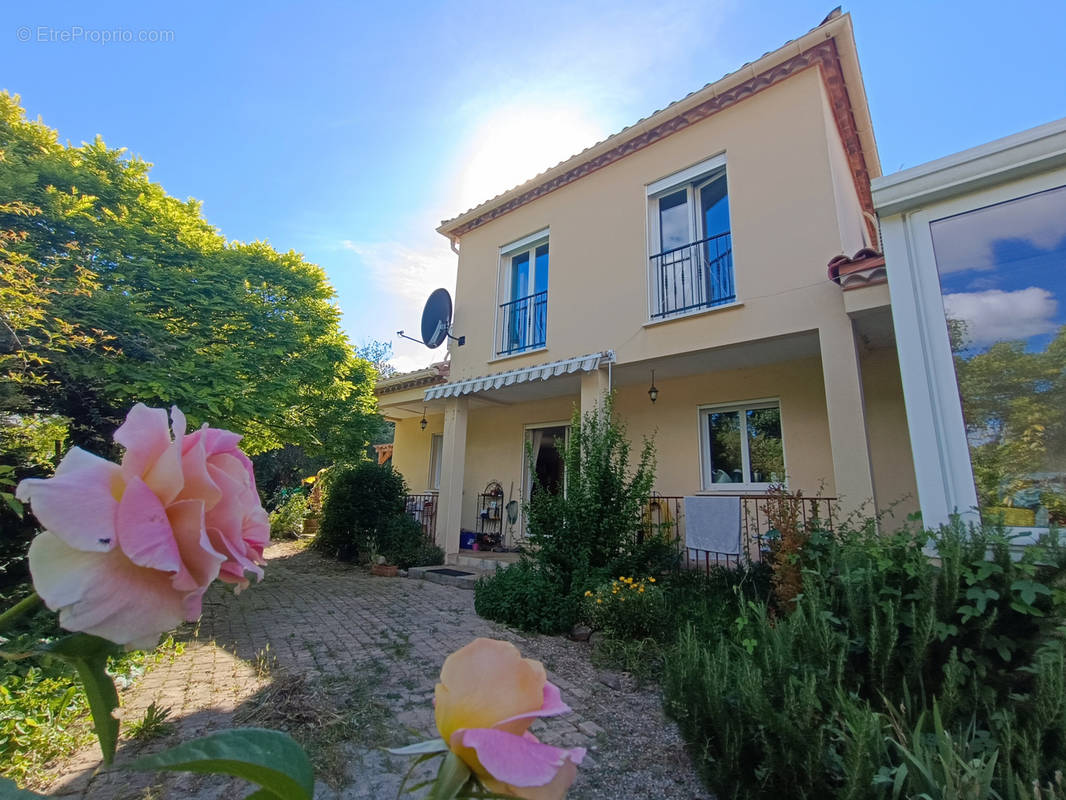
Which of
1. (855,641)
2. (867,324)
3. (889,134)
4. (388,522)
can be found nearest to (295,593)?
(388,522)

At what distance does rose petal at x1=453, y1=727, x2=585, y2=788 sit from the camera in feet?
1.71

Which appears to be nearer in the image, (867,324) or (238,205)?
(867,324)

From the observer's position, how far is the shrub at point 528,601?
633cm

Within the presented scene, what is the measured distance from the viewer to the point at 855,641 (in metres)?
3.11

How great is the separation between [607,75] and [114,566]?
9.57m

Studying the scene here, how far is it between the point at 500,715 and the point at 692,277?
8.93 metres

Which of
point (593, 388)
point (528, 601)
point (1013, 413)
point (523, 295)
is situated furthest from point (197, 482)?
point (523, 295)

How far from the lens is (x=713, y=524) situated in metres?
7.55

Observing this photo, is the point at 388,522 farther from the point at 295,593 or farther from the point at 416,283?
the point at 416,283

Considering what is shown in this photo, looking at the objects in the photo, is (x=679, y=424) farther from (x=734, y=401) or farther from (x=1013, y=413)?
(x=1013, y=413)

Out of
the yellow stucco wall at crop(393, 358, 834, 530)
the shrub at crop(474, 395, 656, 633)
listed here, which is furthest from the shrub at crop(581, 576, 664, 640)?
the yellow stucco wall at crop(393, 358, 834, 530)

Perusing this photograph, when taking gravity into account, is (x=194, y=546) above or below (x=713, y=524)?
above

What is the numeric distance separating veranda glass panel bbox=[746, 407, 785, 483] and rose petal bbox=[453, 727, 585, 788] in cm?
866

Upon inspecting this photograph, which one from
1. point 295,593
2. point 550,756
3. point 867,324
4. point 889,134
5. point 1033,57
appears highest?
point 889,134
